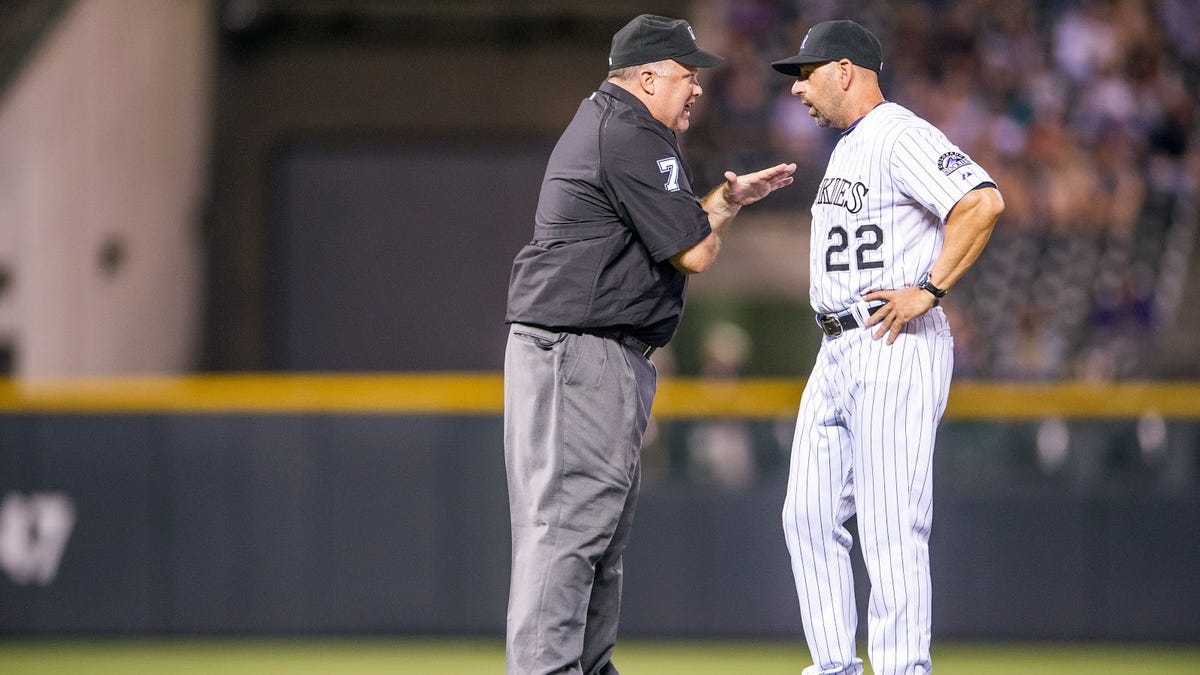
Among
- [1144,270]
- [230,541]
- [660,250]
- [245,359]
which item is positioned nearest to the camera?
[660,250]

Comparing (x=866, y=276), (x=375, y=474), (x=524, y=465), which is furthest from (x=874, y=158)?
(x=375, y=474)

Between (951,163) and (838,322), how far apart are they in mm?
546

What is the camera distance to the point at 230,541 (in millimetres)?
7594

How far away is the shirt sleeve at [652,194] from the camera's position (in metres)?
4.12

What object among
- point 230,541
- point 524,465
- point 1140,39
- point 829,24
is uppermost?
point 1140,39

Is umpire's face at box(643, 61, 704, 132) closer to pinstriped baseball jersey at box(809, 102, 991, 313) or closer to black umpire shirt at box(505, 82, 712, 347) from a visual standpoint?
black umpire shirt at box(505, 82, 712, 347)

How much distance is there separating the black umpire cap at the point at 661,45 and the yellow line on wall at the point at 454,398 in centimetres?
347

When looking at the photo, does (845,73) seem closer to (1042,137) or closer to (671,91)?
(671,91)

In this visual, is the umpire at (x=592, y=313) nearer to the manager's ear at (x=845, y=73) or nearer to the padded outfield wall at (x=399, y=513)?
the manager's ear at (x=845, y=73)

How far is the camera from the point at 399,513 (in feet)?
25.1

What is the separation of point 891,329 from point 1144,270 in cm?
719

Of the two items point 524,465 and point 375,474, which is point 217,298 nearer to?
point 375,474

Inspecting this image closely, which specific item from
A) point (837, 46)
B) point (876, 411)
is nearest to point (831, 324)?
point (876, 411)

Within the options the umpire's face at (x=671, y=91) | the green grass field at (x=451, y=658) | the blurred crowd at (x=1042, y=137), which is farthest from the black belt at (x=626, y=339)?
the blurred crowd at (x=1042, y=137)
